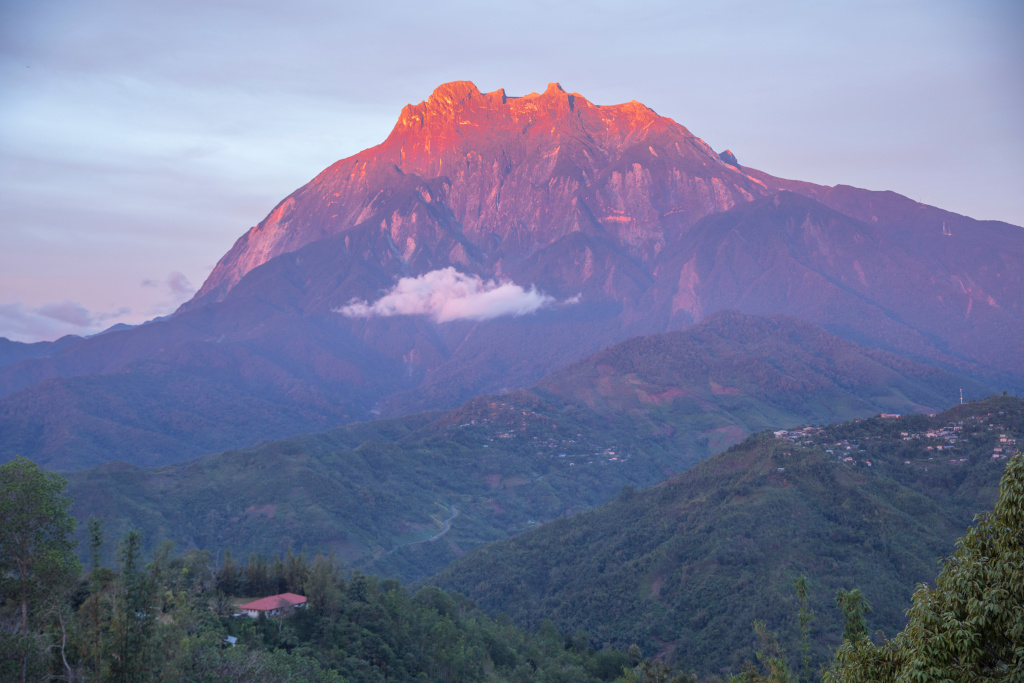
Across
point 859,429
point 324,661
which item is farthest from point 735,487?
point 324,661

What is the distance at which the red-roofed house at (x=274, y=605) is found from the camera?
52.2m

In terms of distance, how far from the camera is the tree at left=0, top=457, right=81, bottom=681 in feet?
92.6

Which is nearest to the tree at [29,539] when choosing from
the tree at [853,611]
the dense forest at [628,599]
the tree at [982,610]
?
the dense forest at [628,599]

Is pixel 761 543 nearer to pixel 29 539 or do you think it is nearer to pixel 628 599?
pixel 628 599

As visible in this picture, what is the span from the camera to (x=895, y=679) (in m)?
15.9

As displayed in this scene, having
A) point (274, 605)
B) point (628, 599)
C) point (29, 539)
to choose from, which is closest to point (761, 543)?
point (628, 599)

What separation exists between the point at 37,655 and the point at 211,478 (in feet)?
474

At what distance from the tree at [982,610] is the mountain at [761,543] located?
5405 cm

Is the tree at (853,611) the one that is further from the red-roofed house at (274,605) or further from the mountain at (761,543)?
the red-roofed house at (274,605)

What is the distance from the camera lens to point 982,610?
48.4ft

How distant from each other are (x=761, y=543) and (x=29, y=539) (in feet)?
245

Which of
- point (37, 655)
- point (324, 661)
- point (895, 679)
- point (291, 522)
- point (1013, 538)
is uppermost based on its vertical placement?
point (1013, 538)

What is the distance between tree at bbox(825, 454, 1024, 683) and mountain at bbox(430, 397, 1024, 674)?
54.0 meters

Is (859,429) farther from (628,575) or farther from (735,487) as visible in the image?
(628,575)
